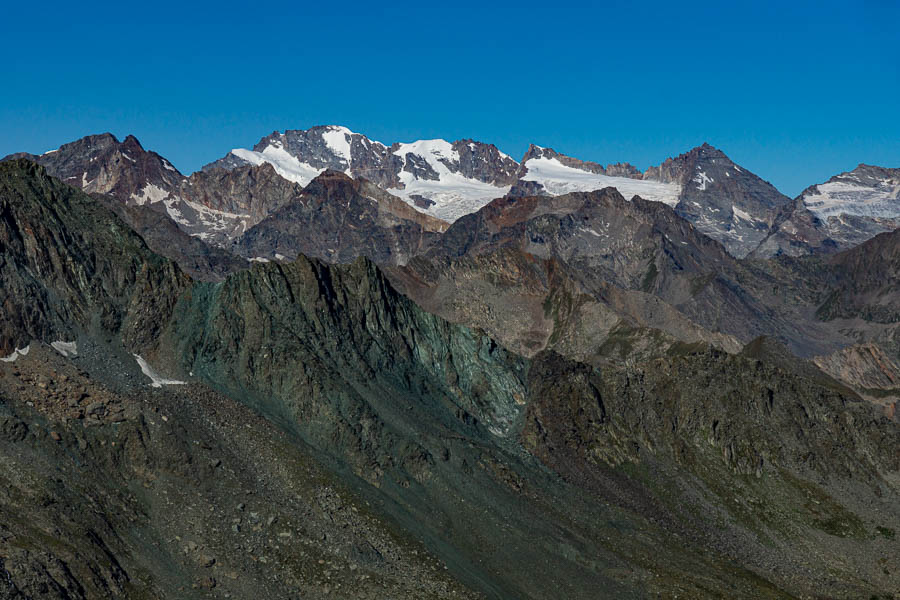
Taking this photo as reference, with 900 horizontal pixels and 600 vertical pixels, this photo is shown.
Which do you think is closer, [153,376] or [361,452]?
[153,376]

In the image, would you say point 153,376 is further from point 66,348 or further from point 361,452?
point 361,452

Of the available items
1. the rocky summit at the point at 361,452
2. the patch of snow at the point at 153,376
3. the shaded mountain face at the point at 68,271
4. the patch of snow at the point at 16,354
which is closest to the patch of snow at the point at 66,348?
the rocky summit at the point at 361,452

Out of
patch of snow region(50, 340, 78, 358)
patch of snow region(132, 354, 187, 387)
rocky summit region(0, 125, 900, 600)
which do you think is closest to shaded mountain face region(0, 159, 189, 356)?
rocky summit region(0, 125, 900, 600)

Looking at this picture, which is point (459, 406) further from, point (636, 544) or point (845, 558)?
point (845, 558)

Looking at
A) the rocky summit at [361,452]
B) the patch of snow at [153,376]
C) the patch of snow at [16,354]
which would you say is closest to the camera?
the rocky summit at [361,452]

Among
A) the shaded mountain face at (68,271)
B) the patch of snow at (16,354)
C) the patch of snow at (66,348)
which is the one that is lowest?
the patch of snow at (16,354)

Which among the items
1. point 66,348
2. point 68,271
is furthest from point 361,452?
point 68,271

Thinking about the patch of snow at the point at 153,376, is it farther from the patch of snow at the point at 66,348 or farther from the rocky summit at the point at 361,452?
the patch of snow at the point at 66,348
